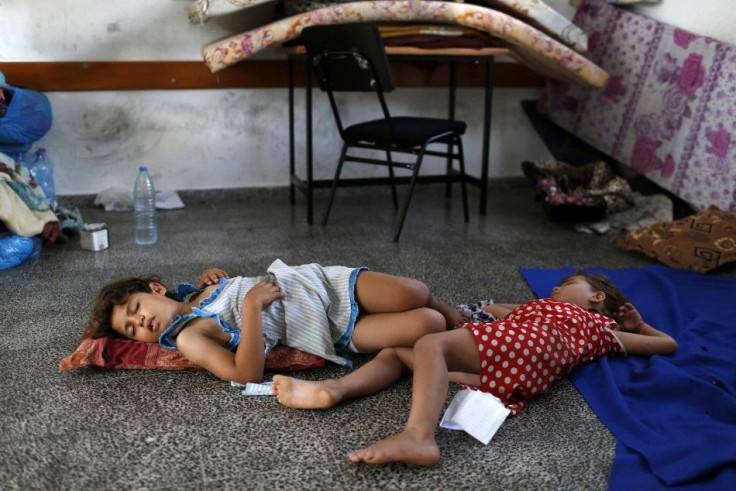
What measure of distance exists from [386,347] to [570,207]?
1.83m

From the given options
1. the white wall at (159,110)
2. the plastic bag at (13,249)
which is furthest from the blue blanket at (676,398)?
the plastic bag at (13,249)

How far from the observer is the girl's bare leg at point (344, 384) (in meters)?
1.50

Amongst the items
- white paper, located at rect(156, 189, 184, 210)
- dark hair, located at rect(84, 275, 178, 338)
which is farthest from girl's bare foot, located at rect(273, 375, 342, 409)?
white paper, located at rect(156, 189, 184, 210)

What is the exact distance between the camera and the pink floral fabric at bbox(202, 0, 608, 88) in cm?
306

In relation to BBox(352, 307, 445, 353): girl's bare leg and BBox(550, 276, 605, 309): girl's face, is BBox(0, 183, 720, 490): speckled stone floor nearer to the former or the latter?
BBox(352, 307, 445, 353): girl's bare leg

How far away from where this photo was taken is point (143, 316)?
168 cm

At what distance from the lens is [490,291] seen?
91.8 inches

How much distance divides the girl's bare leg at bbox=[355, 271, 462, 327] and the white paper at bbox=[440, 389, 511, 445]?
0.93ft

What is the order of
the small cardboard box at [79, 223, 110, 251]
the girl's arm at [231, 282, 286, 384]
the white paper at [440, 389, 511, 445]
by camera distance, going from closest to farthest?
the white paper at [440, 389, 511, 445] → the girl's arm at [231, 282, 286, 384] → the small cardboard box at [79, 223, 110, 251]

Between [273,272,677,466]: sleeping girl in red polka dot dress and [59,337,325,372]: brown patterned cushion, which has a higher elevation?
A: [273,272,677,466]: sleeping girl in red polka dot dress

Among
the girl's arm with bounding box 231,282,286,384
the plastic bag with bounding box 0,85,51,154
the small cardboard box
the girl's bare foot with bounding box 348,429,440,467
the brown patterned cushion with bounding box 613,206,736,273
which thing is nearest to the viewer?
the girl's bare foot with bounding box 348,429,440,467

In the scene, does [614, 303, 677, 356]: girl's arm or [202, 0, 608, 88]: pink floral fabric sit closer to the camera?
[614, 303, 677, 356]: girl's arm

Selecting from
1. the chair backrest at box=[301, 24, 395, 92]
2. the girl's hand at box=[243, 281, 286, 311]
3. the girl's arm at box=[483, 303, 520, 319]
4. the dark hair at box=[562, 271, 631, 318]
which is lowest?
the girl's arm at box=[483, 303, 520, 319]

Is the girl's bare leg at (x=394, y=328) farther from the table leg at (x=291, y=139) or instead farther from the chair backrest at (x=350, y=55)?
the table leg at (x=291, y=139)
